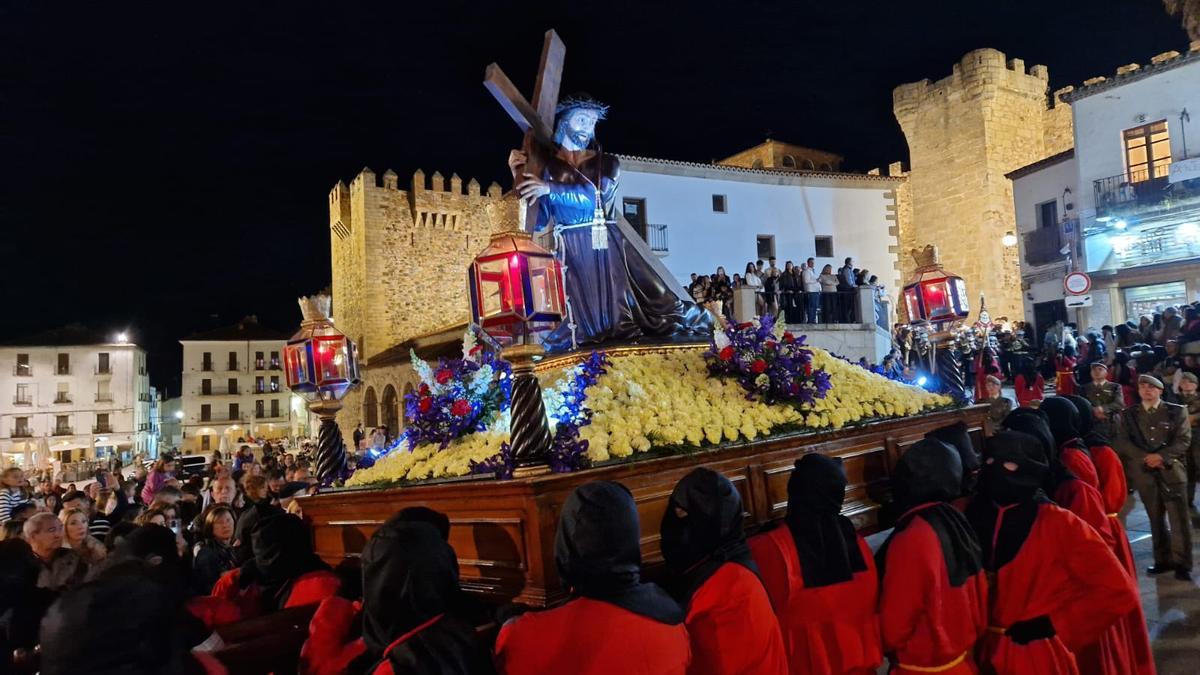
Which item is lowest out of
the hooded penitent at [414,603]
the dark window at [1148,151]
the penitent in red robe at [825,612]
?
the penitent in red robe at [825,612]

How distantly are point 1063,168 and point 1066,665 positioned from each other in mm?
28385

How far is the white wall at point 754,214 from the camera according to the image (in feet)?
77.9

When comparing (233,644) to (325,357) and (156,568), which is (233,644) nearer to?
(156,568)

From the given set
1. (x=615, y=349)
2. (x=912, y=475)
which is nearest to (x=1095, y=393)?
(x=615, y=349)

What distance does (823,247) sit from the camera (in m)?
25.9

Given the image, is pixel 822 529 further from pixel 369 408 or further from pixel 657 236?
pixel 369 408

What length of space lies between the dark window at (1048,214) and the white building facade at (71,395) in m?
51.0

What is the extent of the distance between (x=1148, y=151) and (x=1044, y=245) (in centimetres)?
472

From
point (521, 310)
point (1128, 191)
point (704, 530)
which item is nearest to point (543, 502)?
point (704, 530)

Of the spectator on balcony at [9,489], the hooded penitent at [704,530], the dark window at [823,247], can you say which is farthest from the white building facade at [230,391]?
the hooded penitent at [704,530]

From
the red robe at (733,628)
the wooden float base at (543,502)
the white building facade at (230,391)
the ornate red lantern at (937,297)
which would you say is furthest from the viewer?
the white building facade at (230,391)

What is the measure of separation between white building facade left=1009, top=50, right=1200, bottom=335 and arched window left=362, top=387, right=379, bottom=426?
88.9ft

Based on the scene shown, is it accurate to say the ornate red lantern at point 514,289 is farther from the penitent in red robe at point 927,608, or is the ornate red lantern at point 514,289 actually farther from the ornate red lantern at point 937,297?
the ornate red lantern at point 937,297

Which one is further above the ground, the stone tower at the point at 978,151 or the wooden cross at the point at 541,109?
the stone tower at the point at 978,151
